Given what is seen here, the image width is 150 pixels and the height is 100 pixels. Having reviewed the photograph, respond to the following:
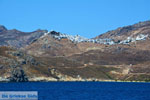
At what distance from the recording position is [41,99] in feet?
346

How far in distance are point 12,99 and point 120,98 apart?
3881 cm

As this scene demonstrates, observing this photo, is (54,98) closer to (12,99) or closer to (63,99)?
(63,99)

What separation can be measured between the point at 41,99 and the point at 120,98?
76.4ft

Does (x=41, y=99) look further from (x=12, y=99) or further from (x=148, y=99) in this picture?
(x=148, y=99)

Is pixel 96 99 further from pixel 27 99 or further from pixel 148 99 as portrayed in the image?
pixel 27 99

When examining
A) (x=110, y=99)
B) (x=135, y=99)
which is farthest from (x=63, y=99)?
(x=135, y=99)

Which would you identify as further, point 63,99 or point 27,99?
point 63,99

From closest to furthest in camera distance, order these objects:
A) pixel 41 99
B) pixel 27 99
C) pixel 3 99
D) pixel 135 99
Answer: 1. pixel 27 99
2. pixel 3 99
3. pixel 41 99
4. pixel 135 99

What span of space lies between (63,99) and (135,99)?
21.0 m

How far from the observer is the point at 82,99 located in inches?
4299

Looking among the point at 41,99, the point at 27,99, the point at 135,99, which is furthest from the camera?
the point at 135,99

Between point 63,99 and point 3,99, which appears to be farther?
point 63,99

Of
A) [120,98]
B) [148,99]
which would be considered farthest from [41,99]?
[148,99]

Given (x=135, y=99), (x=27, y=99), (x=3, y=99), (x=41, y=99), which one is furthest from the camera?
(x=135, y=99)
